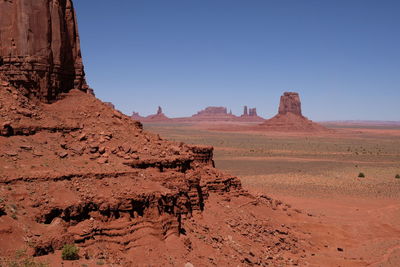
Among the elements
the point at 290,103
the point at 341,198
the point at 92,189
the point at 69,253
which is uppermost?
the point at 290,103

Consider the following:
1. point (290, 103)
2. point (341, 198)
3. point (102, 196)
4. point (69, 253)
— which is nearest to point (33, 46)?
point (102, 196)

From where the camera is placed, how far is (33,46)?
13867 mm

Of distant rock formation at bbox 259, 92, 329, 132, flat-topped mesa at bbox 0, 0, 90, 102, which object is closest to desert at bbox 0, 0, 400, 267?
flat-topped mesa at bbox 0, 0, 90, 102

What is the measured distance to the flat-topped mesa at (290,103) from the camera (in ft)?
485

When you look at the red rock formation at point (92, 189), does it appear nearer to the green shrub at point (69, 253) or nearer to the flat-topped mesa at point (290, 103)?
the green shrub at point (69, 253)

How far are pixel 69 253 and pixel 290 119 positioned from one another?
143927mm

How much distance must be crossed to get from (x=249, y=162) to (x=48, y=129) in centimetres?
4656

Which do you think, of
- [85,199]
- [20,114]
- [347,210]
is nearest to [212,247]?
[85,199]

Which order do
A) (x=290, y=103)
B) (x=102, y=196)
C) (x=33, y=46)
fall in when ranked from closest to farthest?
1. (x=102, y=196)
2. (x=33, y=46)
3. (x=290, y=103)

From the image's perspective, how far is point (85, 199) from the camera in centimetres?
1093

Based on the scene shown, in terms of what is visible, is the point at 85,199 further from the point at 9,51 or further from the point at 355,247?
the point at 355,247

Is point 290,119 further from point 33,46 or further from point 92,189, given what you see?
point 92,189

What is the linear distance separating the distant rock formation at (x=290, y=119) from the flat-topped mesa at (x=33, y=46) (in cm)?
13197

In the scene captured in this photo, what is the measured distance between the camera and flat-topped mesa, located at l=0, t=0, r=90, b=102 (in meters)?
13.8
